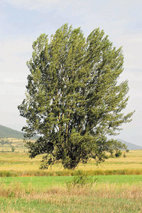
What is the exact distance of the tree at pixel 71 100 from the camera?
28766 mm

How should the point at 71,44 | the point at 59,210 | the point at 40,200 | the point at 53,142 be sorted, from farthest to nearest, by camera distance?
the point at 71,44 → the point at 53,142 → the point at 40,200 → the point at 59,210

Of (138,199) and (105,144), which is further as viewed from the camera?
(105,144)

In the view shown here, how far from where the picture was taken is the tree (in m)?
28.8

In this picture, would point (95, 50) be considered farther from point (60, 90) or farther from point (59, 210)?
point (59, 210)

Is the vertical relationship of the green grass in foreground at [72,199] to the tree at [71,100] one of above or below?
below

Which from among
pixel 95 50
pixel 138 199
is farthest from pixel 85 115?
pixel 138 199

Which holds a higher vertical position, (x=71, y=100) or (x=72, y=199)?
(x=71, y=100)

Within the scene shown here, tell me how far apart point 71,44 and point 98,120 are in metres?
7.90

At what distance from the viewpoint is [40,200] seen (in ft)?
38.9

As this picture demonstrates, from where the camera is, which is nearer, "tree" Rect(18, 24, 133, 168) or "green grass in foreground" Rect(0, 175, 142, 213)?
"green grass in foreground" Rect(0, 175, 142, 213)

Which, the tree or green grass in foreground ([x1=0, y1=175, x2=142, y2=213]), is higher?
the tree

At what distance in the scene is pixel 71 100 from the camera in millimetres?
29312

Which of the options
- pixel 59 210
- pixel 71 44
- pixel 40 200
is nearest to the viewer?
pixel 59 210

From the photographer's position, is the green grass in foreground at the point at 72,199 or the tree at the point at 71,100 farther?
the tree at the point at 71,100
